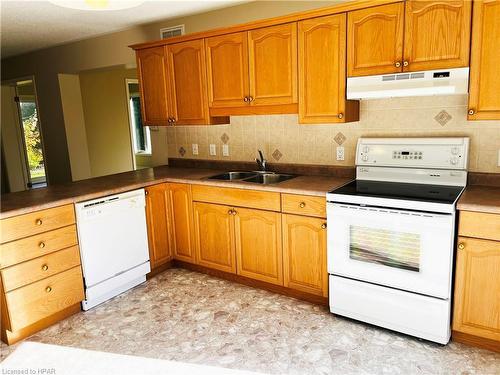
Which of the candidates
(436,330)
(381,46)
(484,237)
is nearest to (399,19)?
(381,46)

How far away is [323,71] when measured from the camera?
2.70 meters

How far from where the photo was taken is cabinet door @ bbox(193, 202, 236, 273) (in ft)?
10.3

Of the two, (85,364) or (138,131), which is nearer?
→ (85,364)

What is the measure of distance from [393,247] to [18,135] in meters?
5.90

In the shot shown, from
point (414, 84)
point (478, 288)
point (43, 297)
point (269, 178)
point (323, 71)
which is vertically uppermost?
point (323, 71)

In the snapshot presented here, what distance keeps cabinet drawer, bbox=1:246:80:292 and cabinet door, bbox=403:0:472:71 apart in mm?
2599

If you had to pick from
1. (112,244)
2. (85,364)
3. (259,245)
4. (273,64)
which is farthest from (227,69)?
(85,364)

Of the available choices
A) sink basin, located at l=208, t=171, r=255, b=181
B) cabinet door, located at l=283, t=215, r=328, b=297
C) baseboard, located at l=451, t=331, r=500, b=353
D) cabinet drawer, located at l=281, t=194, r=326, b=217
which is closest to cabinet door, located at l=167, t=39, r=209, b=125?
sink basin, located at l=208, t=171, r=255, b=181

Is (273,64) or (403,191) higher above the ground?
(273,64)

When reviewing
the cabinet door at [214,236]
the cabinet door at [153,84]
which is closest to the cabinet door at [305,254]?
the cabinet door at [214,236]

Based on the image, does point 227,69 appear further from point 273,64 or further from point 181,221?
point 181,221

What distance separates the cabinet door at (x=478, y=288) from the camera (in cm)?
209

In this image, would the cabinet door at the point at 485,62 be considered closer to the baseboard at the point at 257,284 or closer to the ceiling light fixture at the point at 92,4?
the baseboard at the point at 257,284

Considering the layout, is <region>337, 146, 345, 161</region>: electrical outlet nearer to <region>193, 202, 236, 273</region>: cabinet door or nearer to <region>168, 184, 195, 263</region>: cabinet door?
<region>193, 202, 236, 273</region>: cabinet door
